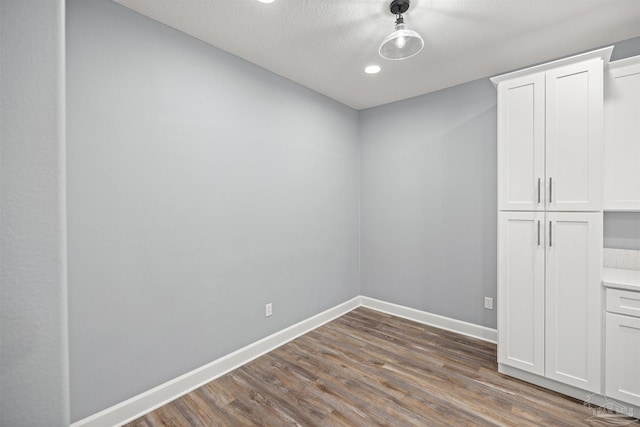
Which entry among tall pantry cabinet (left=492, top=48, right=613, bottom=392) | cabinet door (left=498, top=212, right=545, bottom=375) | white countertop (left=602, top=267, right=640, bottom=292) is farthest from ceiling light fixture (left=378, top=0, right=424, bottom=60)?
white countertop (left=602, top=267, right=640, bottom=292)

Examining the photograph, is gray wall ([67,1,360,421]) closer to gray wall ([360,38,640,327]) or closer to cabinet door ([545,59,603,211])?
gray wall ([360,38,640,327])

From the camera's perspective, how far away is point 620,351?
1.89 metres

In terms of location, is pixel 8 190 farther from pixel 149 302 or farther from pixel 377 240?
pixel 377 240

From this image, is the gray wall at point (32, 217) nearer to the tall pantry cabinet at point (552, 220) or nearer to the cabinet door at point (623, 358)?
the tall pantry cabinet at point (552, 220)

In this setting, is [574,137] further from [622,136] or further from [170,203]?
[170,203]

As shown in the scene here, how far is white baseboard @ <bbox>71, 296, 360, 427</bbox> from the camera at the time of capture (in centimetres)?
180

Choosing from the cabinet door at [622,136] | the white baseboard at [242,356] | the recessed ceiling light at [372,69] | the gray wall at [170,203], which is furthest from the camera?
the recessed ceiling light at [372,69]

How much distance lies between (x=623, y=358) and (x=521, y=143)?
1599mm

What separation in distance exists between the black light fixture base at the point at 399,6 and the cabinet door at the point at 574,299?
5.89 ft

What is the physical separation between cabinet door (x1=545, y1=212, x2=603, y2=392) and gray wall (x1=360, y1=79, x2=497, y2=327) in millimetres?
751

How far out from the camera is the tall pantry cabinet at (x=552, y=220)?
6.52 feet

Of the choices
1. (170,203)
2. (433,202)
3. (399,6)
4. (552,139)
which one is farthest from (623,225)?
(170,203)

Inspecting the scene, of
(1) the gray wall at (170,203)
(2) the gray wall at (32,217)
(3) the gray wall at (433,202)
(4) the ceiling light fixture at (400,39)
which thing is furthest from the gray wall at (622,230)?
(2) the gray wall at (32,217)

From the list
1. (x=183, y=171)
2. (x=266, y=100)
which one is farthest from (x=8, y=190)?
(x=266, y=100)
